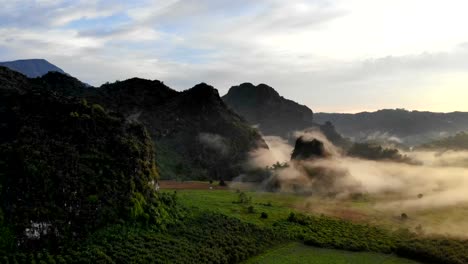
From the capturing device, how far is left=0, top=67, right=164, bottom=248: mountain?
5625 centimetres

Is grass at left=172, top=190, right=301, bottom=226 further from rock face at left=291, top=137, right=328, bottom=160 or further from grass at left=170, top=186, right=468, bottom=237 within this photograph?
rock face at left=291, top=137, right=328, bottom=160

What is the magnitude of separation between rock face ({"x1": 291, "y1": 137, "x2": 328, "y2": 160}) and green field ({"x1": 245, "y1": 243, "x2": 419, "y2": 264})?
76.0m

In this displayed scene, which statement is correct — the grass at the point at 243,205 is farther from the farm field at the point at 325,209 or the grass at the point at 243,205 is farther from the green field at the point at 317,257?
the green field at the point at 317,257

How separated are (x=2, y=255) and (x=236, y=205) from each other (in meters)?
55.3

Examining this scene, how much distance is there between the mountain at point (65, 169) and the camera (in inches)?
2215

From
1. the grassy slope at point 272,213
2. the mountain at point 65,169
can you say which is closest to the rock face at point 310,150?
the grassy slope at point 272,213

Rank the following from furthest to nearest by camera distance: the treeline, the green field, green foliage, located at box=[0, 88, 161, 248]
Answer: the green field < green foliage, located at box=[0, 88, 161, 248] < the treeline

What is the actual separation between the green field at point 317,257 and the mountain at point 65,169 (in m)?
19.3

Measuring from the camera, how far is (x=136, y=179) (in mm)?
73188

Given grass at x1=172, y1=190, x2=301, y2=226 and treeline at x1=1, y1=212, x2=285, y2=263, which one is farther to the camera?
grass at x1=172, y1=190, x2=301, y2=226

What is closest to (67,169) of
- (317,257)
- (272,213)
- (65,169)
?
(65,169)

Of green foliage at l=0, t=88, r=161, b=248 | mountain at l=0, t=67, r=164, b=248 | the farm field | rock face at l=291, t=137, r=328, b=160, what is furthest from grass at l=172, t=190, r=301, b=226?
rock face at l=291, t=137, r=328, b=160

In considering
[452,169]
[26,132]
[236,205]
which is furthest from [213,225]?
[452,169]

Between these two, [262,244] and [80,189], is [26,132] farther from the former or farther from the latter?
[262,244]
